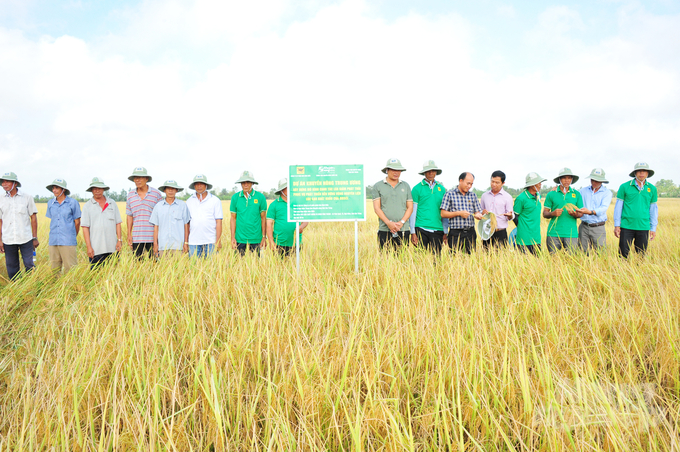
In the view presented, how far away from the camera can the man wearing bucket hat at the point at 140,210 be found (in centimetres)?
584

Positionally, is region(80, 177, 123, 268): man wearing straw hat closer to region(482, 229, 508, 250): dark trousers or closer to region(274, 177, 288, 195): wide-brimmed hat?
region(274, 177, 288, 195): wide-brimmed hat

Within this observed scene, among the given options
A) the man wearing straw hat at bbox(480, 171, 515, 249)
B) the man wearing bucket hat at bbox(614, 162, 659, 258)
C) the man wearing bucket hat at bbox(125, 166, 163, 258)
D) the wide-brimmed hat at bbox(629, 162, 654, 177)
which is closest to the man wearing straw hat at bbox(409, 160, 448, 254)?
the man wearing straw hat at bbox(480, 171, 515, 249)

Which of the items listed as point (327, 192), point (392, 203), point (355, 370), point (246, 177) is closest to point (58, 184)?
point (246, 177)

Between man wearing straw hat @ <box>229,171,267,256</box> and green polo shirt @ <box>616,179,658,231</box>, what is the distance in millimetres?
7053

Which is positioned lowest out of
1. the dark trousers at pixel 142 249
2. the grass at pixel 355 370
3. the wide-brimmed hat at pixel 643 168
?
the grass at pixel 355 370

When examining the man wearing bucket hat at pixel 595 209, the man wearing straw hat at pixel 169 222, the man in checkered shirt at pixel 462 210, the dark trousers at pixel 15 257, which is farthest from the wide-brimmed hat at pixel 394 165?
the dark trousers at pixel 15 257

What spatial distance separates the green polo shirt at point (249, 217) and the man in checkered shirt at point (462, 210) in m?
3.43

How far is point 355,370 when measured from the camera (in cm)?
218

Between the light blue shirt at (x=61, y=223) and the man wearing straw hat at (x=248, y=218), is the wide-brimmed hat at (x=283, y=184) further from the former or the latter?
the light blue shirt at (x=61, y=223)

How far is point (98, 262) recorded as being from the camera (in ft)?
18.5

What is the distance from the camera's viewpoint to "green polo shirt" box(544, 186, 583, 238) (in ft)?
20.0

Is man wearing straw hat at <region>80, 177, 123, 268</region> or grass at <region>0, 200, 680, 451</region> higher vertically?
man wearing straw hat at <region>80, 177, 123, 268</region>

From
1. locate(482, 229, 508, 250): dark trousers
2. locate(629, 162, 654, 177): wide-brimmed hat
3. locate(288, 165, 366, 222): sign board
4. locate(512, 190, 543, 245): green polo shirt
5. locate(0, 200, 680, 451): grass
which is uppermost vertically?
locate(629, 162, 654, 177): wide-brimmed hat

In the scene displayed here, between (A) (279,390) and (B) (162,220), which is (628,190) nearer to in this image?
(A) (279,390)
